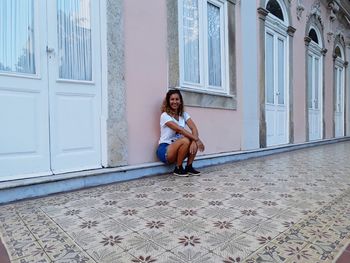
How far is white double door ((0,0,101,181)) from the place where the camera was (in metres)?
2.55

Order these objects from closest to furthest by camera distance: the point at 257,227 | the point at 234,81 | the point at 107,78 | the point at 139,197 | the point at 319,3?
the point at 257,227 < the point at 139,197 < the point at 107,78 < the point at 234,81 < the point at 319,3

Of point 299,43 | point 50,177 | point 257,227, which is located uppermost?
point 299,43

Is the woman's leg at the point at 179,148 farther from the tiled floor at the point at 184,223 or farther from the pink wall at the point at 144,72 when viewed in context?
the tiled floor at the point at 184,223

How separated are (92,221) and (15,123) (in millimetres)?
1257

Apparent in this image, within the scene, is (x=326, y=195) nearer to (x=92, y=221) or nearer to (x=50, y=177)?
(x=92, y=221)

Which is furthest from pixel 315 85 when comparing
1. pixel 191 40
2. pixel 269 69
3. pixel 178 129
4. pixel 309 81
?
pixel 178 129

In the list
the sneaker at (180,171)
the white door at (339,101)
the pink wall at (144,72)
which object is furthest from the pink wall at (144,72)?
the white door at (339,101)

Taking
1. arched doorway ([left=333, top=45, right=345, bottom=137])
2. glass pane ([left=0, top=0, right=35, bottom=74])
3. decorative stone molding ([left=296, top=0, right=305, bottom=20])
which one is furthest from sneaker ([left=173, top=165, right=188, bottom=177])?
arched doorway ([left=333, top=45, right=345, bottom=137])

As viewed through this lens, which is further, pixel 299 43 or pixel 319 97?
pixel 319 97

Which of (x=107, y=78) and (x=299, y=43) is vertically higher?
(x=299, y=43)

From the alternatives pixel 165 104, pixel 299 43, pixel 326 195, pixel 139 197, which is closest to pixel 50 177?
pixel 139 197

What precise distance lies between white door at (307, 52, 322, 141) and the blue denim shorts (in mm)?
6168

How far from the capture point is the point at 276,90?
6.52 metres

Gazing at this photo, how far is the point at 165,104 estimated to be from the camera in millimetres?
3586
